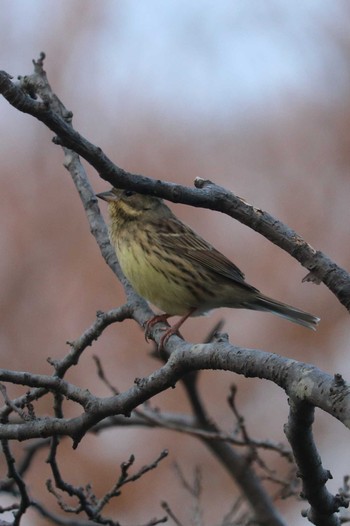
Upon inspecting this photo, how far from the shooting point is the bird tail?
6.26 metres

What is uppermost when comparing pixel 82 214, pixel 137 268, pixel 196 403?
pixel 82 214

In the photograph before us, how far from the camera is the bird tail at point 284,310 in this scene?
6.26 meters

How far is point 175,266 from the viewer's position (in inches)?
247

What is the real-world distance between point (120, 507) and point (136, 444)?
0.59 metres

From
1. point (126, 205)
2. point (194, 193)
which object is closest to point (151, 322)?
point (126, 205)

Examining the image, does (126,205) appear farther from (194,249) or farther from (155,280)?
(155,280)

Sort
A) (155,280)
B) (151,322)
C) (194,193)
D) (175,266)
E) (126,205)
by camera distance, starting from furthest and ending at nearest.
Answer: (126,205) < (175,266) < (155,280) < (151,322) < (194,193)

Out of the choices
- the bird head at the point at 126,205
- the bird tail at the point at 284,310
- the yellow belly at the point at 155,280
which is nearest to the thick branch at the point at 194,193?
the yellow belly at the point at 155,280

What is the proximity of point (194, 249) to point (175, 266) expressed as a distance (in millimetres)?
293

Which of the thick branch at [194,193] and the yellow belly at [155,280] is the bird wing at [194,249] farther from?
the thick branch at [194,193]

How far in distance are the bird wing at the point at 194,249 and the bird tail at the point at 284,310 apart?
0.17m

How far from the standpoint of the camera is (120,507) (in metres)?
8.28

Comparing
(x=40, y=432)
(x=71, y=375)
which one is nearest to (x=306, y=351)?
(x=71, y=375)

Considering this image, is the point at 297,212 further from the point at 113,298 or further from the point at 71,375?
the point at 71,375
